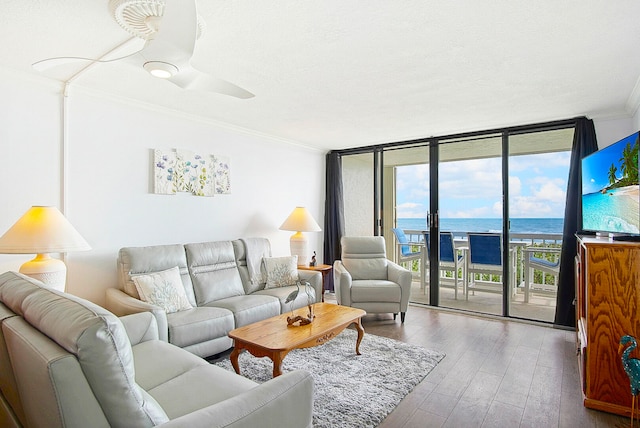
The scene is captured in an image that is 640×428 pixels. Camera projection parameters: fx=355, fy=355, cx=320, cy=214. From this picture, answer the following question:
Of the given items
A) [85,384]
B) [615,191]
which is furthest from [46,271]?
[615,191]

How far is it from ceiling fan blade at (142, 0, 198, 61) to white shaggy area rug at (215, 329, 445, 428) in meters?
2.12

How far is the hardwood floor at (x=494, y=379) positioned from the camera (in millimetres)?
2201

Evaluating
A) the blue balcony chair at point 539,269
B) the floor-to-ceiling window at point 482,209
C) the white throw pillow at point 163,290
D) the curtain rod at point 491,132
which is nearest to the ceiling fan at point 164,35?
the white throw pillow at point 163,290

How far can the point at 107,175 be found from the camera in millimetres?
3215

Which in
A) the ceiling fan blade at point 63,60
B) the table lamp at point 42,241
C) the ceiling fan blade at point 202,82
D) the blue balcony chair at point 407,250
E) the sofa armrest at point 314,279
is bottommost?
the sofa armrest at point 314,279

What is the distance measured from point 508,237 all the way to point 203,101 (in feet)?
12.5

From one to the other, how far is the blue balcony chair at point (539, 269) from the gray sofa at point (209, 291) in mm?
2599

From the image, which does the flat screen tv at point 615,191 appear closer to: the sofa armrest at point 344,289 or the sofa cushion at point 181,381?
the sofa armrest at point 344,289

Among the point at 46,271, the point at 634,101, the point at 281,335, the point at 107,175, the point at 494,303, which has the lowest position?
the point at 494,303

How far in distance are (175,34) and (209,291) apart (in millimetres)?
2525

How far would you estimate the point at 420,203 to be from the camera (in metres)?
5.06

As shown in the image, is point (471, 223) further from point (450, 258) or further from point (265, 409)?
point (265, 409)

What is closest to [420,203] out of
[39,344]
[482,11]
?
[482,11]

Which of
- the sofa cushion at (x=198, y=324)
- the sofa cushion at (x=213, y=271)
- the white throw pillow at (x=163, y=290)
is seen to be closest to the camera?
the sofa cushion at (x=198, y=324)
